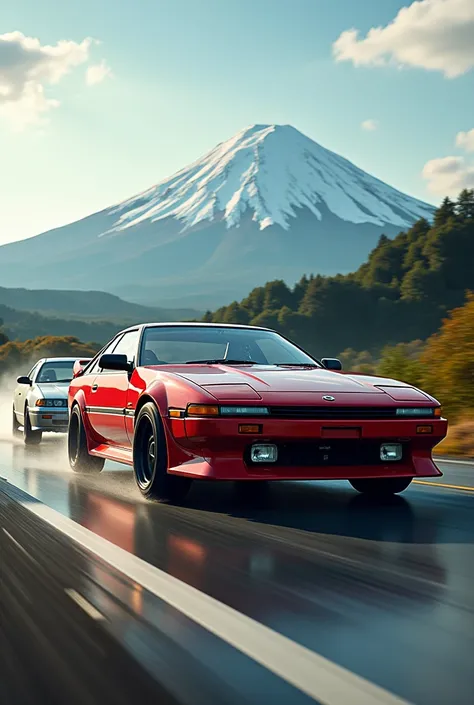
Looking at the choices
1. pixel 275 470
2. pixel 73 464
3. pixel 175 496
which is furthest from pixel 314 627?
pixel 73 464

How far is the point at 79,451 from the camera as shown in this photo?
32.4 ft

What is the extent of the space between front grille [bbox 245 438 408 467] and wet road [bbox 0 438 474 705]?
336 mm

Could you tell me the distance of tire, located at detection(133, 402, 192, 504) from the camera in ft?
23.6

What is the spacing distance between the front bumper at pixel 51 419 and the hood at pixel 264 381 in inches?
283

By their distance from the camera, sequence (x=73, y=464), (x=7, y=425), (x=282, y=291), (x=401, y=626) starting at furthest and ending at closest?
(x=282, y=291)
(x=7, y=425)
(x=73, y=464)
(x=401, y=626)

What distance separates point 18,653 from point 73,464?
6.79 meters

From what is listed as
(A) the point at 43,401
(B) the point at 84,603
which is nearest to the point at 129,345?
(B) the point at 84,603

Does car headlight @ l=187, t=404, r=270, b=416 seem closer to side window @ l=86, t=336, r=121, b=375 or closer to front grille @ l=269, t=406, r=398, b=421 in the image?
front grille @ l=269, t=406, r=398, b=421

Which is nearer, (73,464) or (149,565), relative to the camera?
(149,565)

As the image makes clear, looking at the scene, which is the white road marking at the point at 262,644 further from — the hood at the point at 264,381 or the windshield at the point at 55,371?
the windshield at the point at 55,371

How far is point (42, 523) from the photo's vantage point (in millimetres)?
6578

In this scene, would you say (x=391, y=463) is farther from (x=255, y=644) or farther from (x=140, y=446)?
(x=255, y=644)

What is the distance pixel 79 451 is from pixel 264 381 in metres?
3.33

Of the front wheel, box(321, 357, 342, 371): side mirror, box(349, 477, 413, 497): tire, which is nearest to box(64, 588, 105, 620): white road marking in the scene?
box(349, 477, 413, 497): tire
